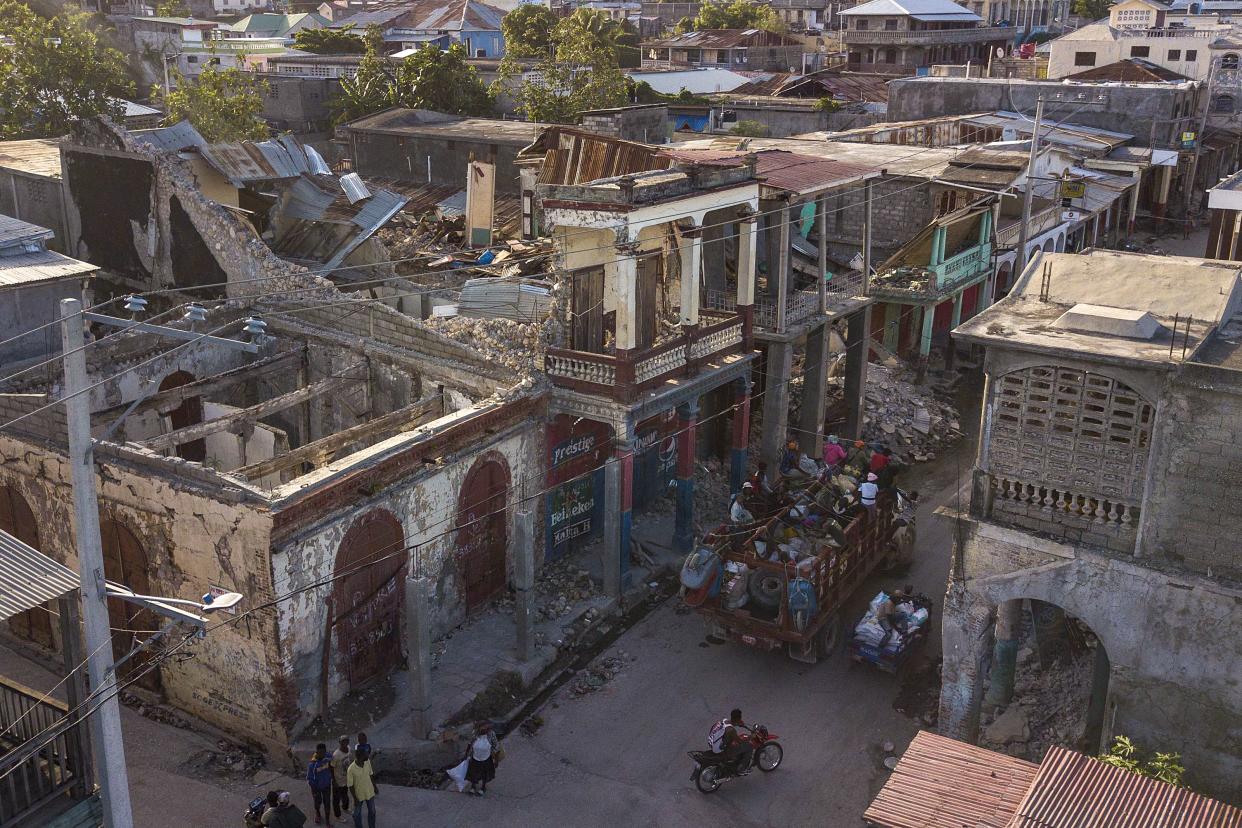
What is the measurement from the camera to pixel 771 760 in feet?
50.4

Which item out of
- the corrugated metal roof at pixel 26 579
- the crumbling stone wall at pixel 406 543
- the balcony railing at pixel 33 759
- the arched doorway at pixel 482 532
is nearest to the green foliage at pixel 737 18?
the crumbling stone wall at pixel 406 543

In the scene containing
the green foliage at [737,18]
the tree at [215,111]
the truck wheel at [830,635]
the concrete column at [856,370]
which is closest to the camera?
the truck wheel at [830,635]

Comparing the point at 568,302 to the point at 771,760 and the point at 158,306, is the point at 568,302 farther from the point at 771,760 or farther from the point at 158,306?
the point at 158,306

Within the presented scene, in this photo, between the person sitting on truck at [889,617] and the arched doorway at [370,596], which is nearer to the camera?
the arched doorway at [370,596]

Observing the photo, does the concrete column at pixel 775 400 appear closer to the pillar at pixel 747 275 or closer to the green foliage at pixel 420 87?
the pillar at pixel 747 275

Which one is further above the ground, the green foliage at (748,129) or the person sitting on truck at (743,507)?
the green foliage at (748,129)

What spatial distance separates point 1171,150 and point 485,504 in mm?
40661

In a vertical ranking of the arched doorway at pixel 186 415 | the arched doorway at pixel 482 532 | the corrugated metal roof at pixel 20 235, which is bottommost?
the arched doorway at pixel 482 532

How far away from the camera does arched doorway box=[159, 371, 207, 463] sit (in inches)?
755

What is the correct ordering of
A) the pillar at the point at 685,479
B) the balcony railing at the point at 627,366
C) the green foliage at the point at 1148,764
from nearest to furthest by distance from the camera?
1. the green foliage at the point at 1148,764
2. the balcony railing at the point at 627,366
3. the pillar at the point at 685,479

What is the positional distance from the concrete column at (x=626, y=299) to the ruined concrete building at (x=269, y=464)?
6.10 ft

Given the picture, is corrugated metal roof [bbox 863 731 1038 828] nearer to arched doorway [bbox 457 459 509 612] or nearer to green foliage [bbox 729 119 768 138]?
arched doorway [bbox 457 459 509 612]

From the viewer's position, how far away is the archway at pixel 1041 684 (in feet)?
50.7

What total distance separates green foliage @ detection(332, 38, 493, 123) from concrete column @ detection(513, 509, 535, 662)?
96.6 feet
